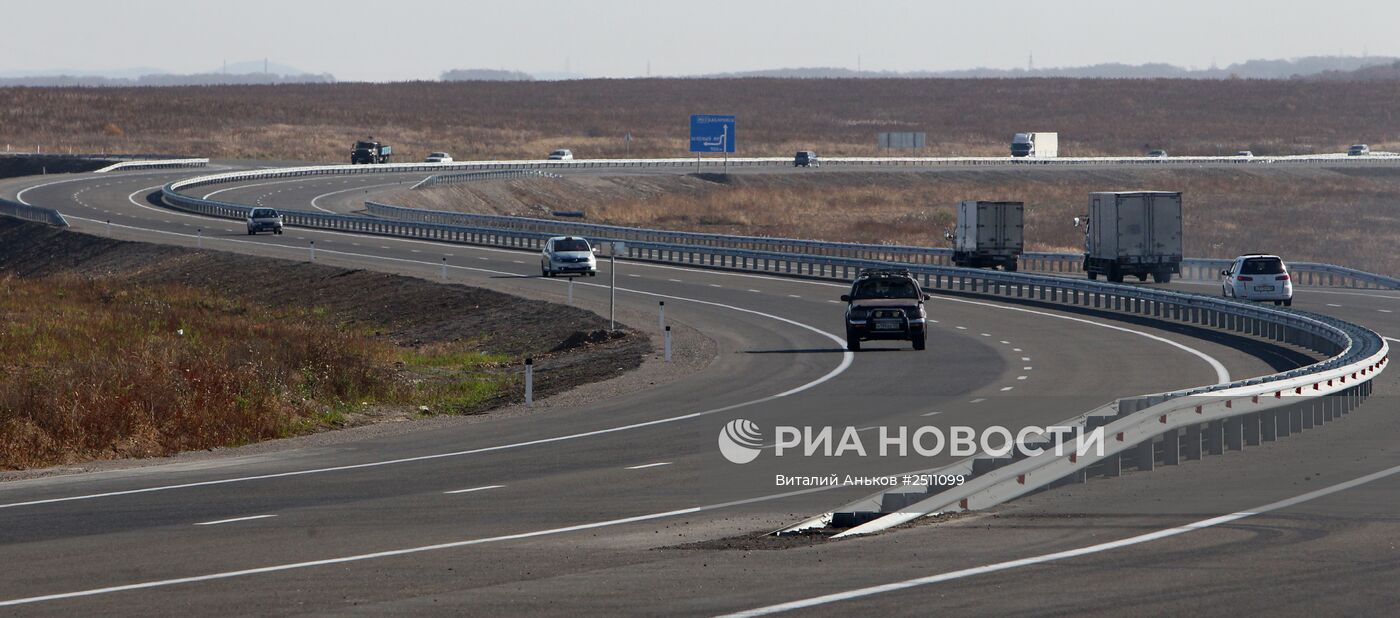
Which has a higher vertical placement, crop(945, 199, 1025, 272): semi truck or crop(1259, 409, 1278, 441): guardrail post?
crop(945, 199, 1025, 272): semi truck

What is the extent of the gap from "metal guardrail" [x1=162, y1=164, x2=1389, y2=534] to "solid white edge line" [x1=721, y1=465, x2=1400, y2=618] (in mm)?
1933

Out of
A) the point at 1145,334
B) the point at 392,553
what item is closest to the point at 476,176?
the point at 1145,334

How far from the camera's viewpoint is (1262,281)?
4569cm

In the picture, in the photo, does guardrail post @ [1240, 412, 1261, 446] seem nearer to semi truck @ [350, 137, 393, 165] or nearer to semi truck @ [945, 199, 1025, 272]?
semi truck @ [945, 199, 1025, 272]

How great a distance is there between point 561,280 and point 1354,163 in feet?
330

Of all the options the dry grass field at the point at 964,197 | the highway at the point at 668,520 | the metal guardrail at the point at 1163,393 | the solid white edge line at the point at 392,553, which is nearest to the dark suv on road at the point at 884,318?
the highway at the point at 668,520

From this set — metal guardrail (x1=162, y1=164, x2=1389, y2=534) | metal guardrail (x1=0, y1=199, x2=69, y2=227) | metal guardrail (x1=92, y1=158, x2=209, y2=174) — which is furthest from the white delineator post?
metal guardrail (x1=92, y1=158, x2=209, y2=174)

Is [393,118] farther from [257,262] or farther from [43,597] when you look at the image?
[43,597]

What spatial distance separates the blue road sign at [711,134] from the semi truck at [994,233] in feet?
210

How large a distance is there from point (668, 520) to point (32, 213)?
75179mm

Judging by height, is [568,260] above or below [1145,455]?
above

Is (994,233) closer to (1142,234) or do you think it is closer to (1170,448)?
(1142,234)

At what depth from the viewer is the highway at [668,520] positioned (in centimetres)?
1130

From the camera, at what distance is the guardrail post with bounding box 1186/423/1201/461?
58.9 feet
